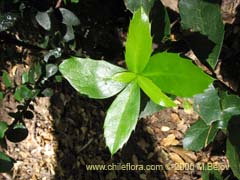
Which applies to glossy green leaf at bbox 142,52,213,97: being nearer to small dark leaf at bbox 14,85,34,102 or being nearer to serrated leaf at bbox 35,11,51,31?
serrated leaf at bbox 35,11,51,31

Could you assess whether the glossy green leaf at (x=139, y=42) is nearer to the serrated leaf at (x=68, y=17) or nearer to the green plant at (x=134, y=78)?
the green plant at (x=134, y=78)

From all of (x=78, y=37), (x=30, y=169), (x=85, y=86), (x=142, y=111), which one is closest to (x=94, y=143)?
(x=30, y=169)

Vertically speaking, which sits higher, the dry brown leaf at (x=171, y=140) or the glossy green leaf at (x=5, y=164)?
the glossy green leaf at (x=5, y=164)

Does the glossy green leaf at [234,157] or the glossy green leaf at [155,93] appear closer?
the glossy green leaf at [155,93]

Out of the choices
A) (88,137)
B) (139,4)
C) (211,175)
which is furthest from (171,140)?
(139,4)

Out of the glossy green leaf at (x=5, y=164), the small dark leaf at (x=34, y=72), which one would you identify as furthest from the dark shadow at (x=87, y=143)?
the glossy green leaf at (x=5, y=164)

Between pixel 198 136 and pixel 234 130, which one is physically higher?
pixel 234 130

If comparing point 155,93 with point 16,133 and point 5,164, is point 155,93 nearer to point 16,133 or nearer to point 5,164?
point 5,164
